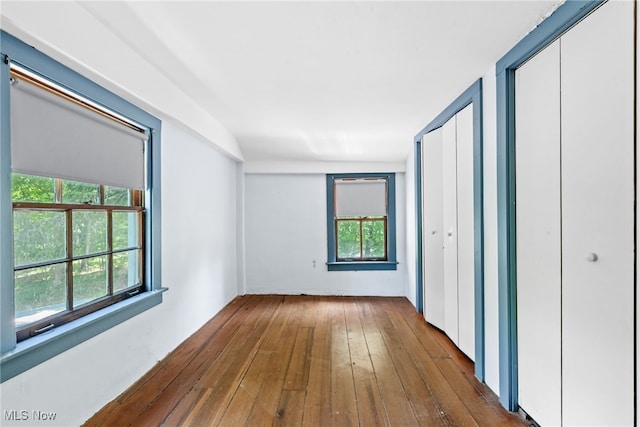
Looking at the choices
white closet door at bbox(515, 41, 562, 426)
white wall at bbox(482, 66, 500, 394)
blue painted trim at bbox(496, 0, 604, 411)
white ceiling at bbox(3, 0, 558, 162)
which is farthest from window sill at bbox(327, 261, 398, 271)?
white closet door at bbox(515, 41, 562, 426)

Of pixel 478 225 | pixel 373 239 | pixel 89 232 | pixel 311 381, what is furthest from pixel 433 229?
pixel 89 232

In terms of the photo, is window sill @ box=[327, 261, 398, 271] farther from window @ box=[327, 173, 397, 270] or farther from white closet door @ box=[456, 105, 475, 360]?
white closet door @ box=[456, 105, 475, 360]

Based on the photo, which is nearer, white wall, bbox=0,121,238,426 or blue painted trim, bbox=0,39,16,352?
blue painted trim, bbox=0,39,16,352

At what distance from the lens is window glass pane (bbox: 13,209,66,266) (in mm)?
1628

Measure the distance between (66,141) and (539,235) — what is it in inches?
109

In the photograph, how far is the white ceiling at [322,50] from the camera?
1.70 meters

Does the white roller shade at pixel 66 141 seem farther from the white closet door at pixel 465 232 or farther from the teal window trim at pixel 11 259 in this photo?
the white closet door at pixel 465 232

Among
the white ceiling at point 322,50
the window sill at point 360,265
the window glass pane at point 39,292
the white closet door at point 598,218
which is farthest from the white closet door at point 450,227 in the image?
the window glass pane at point 39,292

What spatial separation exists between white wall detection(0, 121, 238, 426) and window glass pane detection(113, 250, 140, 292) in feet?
0.85

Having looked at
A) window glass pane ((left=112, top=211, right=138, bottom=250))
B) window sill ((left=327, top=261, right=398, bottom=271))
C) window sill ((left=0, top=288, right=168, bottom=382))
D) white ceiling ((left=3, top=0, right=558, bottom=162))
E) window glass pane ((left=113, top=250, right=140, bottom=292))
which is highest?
white ceiling ((left=3, top=0, right=558, bottom=162))

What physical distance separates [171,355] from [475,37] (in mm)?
3416

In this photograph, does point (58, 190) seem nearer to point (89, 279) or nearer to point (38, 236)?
point (38, 236)

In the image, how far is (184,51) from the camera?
6.96ft

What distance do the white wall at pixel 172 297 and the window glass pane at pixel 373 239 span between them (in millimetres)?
2062
